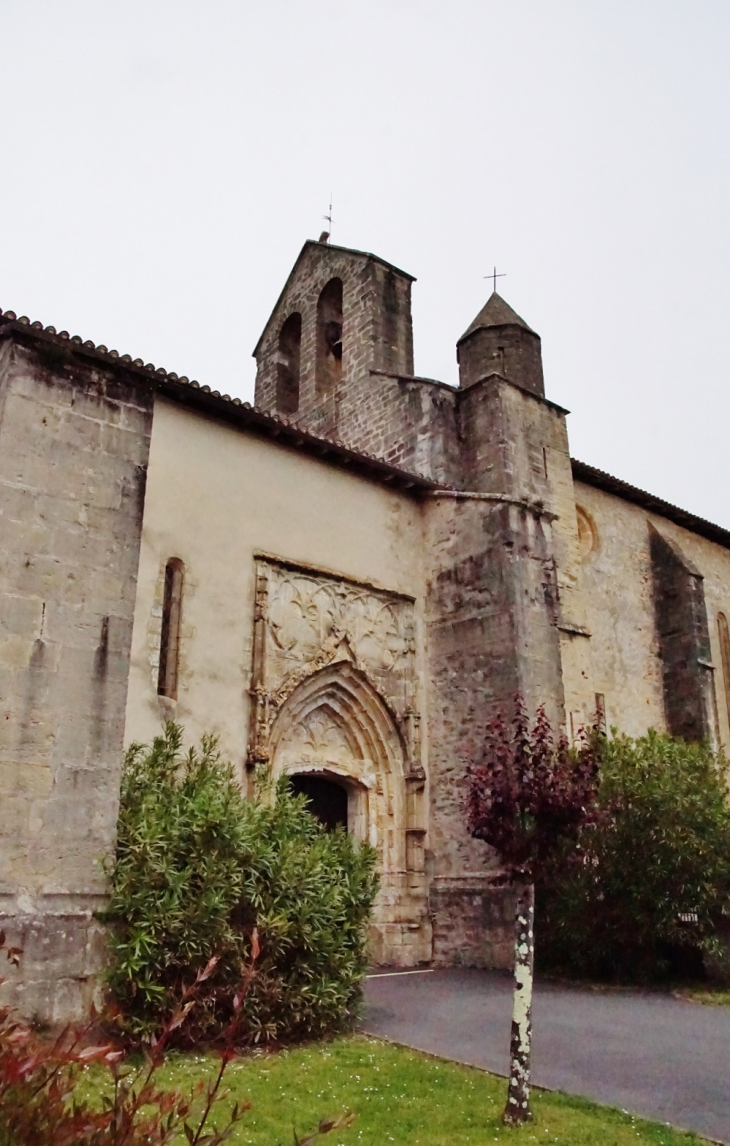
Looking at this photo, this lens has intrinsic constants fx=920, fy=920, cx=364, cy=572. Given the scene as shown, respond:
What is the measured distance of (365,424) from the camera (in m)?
16.4

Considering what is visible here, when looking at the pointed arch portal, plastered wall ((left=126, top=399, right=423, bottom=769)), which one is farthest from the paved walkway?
plastered wall ((left=126, top=399, right=423, bottom=769))

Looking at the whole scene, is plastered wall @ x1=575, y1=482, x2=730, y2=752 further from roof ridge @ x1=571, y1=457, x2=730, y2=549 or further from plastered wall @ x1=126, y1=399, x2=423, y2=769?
plastered wall @ x1=126, y1=399, x2=423, y2=769

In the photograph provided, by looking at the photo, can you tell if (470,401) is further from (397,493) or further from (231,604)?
(231,604)

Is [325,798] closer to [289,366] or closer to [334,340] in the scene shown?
[334,340]

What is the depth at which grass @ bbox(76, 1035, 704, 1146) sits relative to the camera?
201 inches

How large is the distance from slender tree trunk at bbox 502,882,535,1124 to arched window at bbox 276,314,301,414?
14.3m

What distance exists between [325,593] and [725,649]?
479 inches

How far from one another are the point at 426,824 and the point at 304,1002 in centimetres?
549

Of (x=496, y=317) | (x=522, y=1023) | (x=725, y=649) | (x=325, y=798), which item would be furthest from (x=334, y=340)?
(x=522, y=1023)

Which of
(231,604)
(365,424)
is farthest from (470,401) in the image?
(231,604)

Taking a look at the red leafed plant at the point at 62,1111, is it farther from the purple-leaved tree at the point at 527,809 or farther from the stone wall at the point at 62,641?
the stone wall at the point at 62,641

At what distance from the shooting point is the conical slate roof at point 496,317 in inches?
639

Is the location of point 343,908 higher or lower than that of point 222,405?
lower

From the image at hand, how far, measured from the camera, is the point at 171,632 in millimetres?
10711
